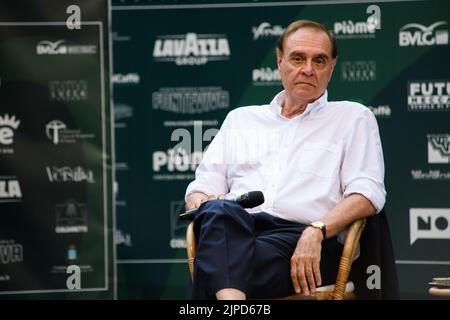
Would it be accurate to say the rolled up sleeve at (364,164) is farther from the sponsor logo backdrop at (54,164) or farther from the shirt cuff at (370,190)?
Answer: the sponsor logo backdrop at (54,164)

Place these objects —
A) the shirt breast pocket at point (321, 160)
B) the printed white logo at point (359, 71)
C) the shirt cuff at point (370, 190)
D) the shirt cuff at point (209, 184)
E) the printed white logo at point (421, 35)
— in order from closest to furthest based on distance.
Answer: the shirt cuff at point (370, 190), the shirt breast pocket at point (321, 160), the shirt cuff at point (209, 184), the printed white logo at point (421, 35), the printed white logo at point (359, 71)

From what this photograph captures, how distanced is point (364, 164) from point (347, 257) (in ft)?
1.34

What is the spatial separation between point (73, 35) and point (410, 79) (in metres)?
2.07

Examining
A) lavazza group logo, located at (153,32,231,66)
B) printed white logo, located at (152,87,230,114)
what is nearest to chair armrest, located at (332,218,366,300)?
printed white logo, located at (152,87,230,114)

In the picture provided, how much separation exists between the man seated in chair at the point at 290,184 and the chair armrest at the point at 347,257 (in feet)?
0.13

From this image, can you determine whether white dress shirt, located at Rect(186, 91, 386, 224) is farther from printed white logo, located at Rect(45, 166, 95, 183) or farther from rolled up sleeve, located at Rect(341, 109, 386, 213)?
printed white logo, located at Rect(45, 166, 95, 183)

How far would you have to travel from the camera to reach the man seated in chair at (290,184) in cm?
310

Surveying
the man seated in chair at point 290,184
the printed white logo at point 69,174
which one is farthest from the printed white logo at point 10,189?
the man seated in chair at point 290,184

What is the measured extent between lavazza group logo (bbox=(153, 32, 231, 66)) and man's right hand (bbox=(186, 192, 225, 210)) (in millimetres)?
1766

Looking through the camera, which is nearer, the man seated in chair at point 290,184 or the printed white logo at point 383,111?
the man seated in chair at point 290,184

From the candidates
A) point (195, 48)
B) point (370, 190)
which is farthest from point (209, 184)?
point (195, 48)

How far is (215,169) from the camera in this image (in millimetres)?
3627

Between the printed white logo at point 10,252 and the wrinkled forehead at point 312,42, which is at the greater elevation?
the wrinkled forehead at point 312,42

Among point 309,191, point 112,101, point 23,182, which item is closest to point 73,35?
point 112,101
